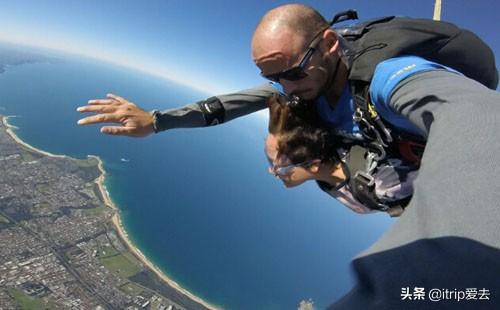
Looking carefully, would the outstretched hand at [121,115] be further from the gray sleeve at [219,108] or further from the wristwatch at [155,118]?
the gray sleeve at [219,108]

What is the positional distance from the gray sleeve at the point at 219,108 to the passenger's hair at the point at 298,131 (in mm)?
280

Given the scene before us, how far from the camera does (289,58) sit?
4.23 ft

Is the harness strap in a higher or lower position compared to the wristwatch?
lower

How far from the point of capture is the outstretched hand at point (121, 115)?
1503 millimetres

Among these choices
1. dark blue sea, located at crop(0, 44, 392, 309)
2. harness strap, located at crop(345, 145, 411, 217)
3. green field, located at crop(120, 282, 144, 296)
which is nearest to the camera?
harness strap, located at crop(345, 145, 411, 217)

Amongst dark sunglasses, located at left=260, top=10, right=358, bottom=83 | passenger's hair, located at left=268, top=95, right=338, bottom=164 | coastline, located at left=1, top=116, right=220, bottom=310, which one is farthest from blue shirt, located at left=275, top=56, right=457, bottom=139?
coastline, located at left=1, top=116, right=220, bottom=310

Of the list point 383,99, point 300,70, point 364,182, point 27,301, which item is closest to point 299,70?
point 300,70

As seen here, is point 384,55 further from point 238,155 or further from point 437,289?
point 238,155

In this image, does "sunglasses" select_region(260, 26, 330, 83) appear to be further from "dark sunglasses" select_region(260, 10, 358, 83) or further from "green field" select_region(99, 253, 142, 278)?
"green field" select_region(99, 253, 142, 278)

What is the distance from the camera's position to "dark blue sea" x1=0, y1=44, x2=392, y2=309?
82.5 ft

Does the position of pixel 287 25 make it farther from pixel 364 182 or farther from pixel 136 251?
pixel 136 251

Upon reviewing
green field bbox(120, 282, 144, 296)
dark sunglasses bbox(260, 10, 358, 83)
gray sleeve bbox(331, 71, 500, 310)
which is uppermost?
dark sunglasses bbox(260, 10, 358, 83)

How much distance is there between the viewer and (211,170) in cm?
5047

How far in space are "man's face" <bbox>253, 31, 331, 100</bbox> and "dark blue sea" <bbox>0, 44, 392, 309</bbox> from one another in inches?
617
